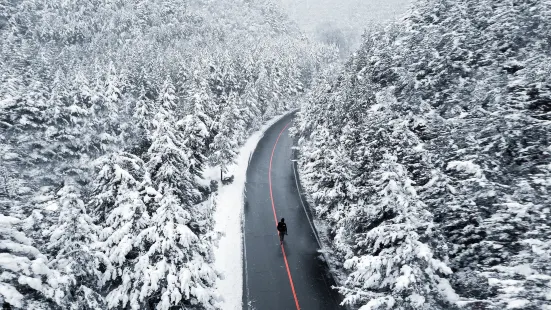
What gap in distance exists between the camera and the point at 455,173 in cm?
1217

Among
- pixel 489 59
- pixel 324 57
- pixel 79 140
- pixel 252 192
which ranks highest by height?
pixel 324 57

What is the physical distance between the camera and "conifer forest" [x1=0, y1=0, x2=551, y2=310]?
726 centimetres

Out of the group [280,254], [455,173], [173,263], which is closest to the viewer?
[173,263]

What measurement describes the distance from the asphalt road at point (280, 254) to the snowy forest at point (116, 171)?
174 inches

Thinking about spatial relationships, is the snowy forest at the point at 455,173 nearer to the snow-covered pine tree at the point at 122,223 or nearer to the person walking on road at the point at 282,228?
the person walking on road at the point at 282,228

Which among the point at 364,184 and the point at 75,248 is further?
the point at 364,184

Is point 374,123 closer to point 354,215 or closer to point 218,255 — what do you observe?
point 354,215

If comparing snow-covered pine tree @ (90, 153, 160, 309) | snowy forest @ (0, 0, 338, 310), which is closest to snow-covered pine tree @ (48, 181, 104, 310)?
snowy forest @ (0, 0, 338, 310)

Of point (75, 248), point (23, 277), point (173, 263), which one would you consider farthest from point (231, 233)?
point (23, 277)

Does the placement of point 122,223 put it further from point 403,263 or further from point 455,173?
point 455,173

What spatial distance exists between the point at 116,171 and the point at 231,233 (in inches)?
503

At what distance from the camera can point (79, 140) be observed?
2470 cm

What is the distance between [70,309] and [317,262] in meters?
15.6

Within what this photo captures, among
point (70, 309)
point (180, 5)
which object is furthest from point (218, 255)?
point (180, 5)
